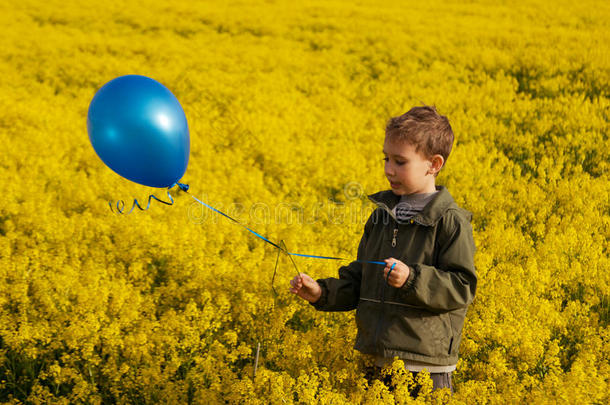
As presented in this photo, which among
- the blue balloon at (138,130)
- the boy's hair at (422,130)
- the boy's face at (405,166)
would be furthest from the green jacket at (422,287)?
the blue balloon at (138,130)

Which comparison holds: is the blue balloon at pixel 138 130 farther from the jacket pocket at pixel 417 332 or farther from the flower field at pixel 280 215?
the jacket pocket at pixel 417 332

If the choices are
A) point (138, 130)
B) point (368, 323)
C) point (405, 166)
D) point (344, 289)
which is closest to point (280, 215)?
point (138, 130)

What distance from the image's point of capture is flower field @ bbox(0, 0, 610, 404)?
3422 millimetres

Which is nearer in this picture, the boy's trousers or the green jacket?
the green jacket

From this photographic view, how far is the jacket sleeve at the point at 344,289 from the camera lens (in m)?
3.04

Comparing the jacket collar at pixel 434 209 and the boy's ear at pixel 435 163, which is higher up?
the boy's ear at pixel 435 163

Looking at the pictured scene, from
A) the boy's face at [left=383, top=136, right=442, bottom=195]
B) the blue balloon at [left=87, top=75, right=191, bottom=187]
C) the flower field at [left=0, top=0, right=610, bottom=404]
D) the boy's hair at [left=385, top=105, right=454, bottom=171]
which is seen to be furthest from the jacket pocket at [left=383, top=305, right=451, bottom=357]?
the blue balloon at [left=87, top=75, right=191, bottom=187]

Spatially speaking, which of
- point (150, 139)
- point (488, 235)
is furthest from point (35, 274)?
point (488, 235)

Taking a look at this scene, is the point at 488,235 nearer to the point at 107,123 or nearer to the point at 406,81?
the point at 107,123

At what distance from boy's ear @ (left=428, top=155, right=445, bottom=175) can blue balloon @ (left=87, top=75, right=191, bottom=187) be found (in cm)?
146

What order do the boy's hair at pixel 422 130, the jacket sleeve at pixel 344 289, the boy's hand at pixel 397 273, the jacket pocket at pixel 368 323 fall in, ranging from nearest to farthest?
the boy's hand at pixel 397 273 < the boy's hair at pixel 422 130 < the jacket pocket at pixel 368 323 < the jacket sleeve at pixel 344 289

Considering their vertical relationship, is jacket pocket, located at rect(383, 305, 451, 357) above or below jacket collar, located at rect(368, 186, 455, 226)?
below

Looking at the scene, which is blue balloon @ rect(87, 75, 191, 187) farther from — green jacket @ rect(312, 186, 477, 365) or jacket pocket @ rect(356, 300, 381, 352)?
jacket pocket @ rect(356, 300, 381, 352)

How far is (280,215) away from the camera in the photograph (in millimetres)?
6043
